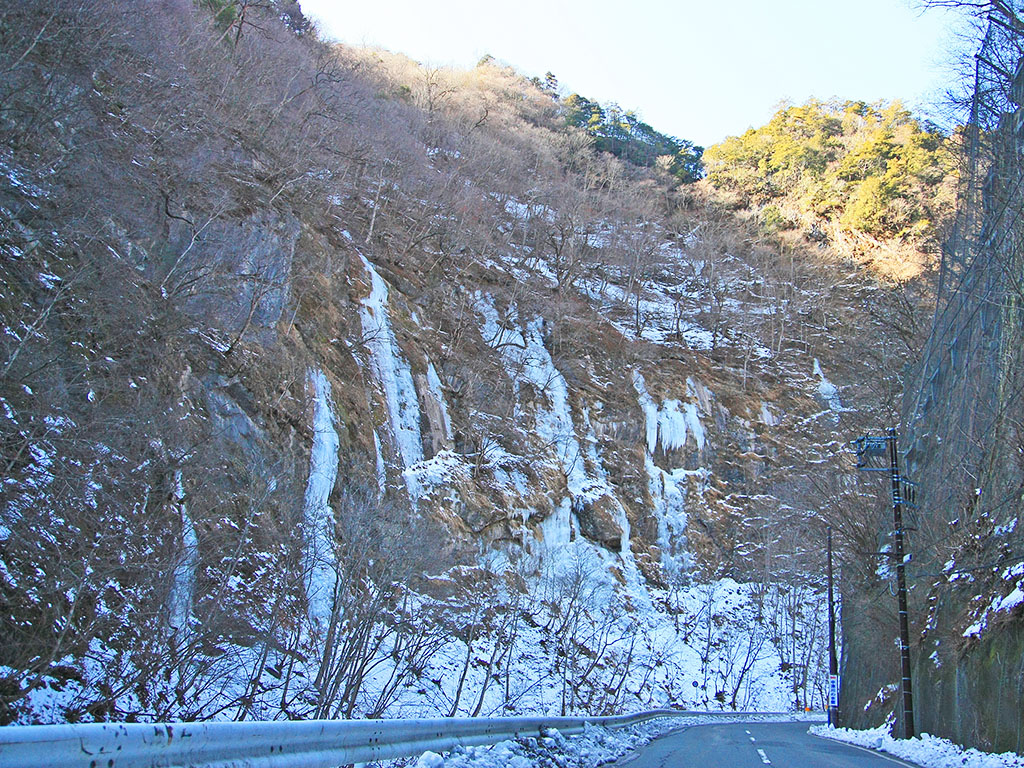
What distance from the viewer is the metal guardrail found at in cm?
229

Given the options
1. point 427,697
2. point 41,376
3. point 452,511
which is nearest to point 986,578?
point 427,697

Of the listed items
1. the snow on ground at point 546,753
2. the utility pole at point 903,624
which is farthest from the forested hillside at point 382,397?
the utility pole at point 903,624

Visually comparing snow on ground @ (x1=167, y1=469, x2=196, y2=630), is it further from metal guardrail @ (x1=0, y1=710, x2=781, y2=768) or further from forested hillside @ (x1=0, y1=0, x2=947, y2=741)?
metal guardrail @ (x1=0, y1=710, x2=781, y2=768)

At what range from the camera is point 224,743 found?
3236mm

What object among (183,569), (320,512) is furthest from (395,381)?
(183,569)

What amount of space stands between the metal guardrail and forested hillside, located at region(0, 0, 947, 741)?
6.75 metres

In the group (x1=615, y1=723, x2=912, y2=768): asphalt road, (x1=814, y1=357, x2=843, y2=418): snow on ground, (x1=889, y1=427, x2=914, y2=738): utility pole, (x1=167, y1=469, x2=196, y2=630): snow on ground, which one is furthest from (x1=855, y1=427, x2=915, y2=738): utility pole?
(x1=814, y1=357, x2=843, y2=418): snow on ground

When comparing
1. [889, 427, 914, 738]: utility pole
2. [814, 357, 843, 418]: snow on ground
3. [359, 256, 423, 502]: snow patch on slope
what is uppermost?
[814, 357, 843, 418]: snow on ground

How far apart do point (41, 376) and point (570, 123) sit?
253 ft

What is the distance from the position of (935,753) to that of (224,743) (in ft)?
37.7

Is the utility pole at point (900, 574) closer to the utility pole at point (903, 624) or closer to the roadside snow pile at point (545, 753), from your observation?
the utility pole at point (903, 624)

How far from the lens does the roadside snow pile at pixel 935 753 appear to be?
8781 mm

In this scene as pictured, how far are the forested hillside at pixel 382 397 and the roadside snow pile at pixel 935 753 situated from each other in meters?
9.15

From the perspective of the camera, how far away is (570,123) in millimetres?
81500
